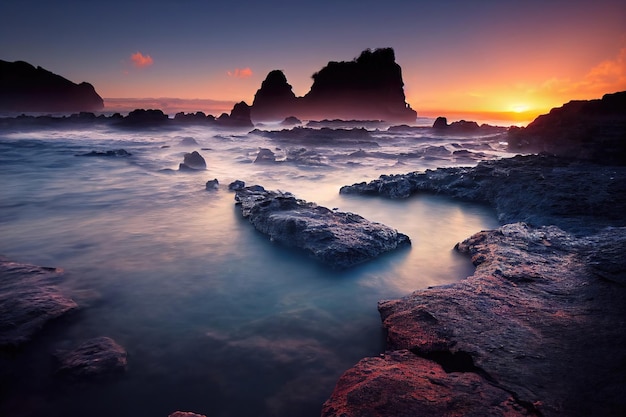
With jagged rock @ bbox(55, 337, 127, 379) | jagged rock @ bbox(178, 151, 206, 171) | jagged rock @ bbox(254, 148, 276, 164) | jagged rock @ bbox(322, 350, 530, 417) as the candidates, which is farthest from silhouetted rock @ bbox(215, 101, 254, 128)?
jagged rock @ bbox(322, 350, 530, 417)

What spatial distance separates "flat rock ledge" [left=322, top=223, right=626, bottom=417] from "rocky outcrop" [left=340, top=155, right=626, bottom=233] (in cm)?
188

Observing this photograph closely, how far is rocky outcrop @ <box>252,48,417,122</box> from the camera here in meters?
89.5

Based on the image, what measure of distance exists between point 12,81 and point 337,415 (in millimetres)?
110972

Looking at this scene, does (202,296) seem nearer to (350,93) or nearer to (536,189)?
(536,189)

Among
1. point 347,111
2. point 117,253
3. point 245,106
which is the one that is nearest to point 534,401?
point 117,253

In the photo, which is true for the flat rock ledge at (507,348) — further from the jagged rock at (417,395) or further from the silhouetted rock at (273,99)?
the silhouetted rock at (273,99)

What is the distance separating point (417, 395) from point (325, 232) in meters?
3.53

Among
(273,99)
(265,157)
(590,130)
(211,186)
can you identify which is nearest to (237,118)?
(265,157)

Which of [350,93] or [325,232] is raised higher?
[350,93]

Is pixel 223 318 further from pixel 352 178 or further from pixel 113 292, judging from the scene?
pixel 352 178

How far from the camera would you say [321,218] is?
20.4 feet

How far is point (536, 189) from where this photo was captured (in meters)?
Result: 7.09

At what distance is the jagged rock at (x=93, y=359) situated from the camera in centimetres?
294

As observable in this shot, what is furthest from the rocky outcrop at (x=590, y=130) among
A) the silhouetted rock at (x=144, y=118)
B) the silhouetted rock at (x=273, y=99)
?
the silhouetted rock at (x=273, y=99)
